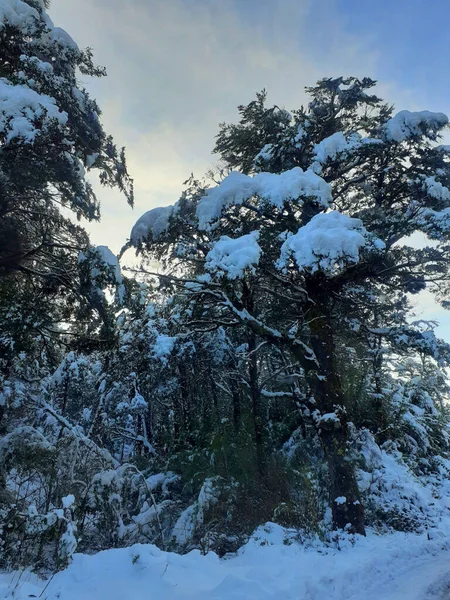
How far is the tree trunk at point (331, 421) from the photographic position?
6.83m

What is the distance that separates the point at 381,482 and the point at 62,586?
7.57 metres

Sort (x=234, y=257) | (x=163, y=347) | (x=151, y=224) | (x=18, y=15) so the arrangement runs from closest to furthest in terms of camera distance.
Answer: (x=234, y=257) → (x=18, y=15) → (x=151, y=224) → (x=163, y=347)

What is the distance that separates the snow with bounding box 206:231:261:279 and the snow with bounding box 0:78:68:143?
378 centimetres

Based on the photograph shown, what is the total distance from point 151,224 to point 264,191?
2865 mm

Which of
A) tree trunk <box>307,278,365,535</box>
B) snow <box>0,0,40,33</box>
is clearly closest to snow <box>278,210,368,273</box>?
tree trunk <box>307,278,365,535</box>

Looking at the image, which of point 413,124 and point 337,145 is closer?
point 413,124

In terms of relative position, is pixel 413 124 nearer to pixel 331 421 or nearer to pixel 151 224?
pixel 151 224

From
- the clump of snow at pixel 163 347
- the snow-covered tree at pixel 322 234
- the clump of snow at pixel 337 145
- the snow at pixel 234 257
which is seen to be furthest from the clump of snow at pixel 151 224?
the clump of snow at pixel 163 347

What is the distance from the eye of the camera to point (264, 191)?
765 centimetres

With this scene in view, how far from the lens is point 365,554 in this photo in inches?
215

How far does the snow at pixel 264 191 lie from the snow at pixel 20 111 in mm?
3438

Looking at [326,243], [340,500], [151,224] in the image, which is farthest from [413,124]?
[340,500]

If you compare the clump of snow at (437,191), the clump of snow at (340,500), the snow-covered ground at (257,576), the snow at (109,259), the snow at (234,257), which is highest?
the clump of snow at (437,191)

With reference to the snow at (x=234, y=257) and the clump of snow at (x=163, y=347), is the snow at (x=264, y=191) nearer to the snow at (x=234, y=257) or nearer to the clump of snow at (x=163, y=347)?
the snow at (x=234, y=257)
